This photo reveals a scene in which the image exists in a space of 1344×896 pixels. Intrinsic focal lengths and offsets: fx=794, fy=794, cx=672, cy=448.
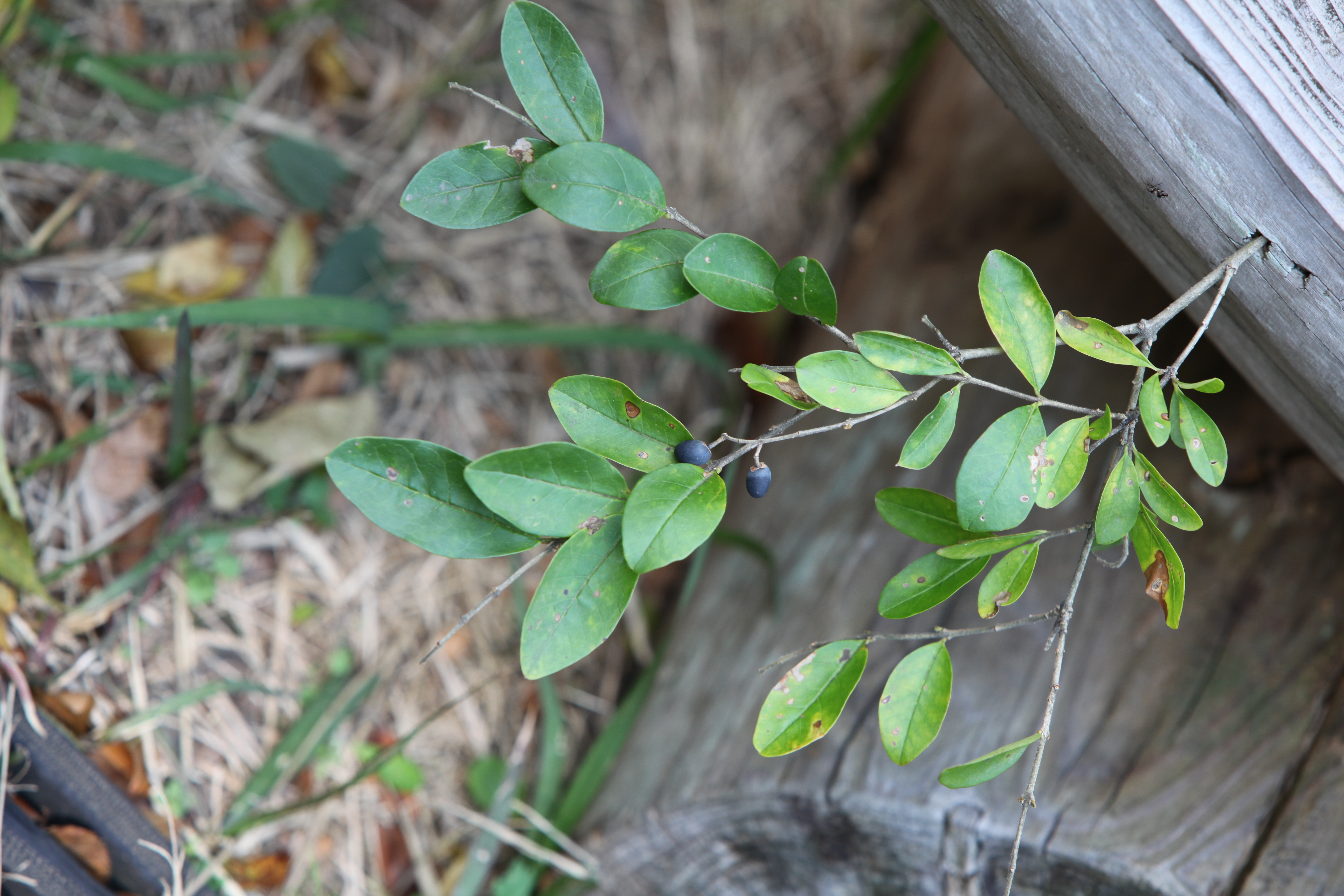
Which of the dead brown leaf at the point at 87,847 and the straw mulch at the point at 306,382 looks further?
the straw mulch at the point at 306,382

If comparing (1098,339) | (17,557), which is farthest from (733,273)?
(17,557)

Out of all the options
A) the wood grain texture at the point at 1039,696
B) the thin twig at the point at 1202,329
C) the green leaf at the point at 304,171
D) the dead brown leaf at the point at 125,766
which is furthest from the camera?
the green leaf at the point at 304,171

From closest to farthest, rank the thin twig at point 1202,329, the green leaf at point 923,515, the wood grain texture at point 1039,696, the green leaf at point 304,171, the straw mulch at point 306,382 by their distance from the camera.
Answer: the thin twig at point 1202,329, the green leaf at point 923,515, the wood grain texture at point 1039,696, the straw mulch at point 306,382, the green leaf at point 304,171

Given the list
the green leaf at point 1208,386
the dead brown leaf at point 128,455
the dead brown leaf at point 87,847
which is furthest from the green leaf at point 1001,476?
the dead brown leaf at point 128,455

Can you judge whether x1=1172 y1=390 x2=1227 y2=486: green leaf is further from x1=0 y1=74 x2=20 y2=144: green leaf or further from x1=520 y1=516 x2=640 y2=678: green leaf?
x1=0 y1=74 x2=20 y2=144: green leaf

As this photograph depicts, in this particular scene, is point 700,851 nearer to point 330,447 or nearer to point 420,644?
point 420,644

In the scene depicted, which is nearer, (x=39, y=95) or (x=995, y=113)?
(x=39, y=95)

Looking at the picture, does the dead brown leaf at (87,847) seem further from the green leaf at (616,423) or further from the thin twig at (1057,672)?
the thin twig at (1057,672)

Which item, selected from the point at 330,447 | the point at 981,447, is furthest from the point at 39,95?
the point at 981,447
